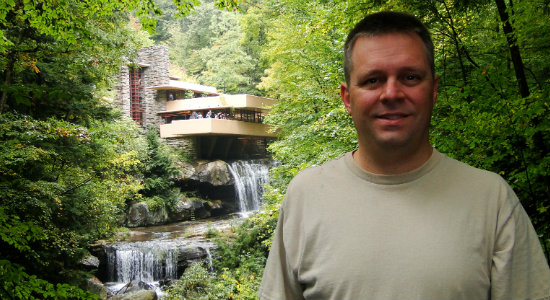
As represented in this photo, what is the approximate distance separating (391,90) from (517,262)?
547 millimetres

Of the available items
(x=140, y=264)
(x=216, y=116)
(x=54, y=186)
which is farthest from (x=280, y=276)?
(x=216, y=116)

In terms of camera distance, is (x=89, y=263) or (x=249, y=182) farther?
(x=249, y=182)

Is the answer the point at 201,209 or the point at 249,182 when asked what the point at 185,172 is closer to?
the point at 201,209

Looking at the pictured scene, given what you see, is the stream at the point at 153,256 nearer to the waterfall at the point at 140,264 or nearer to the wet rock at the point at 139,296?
the waterfall at the point at 140,264

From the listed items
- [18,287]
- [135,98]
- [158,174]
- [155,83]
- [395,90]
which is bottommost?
[18,287]

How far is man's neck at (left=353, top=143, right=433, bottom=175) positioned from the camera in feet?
4.06

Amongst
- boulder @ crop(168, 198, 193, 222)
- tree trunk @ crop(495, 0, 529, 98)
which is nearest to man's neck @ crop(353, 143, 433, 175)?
tree trunk @ crop(495, 0, 529, 98)

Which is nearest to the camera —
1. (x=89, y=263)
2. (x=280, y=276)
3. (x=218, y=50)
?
(x=280, y=276)

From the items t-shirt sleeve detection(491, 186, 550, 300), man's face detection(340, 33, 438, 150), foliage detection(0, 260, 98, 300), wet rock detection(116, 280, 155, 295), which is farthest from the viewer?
wet rock detection(116, 280, 155, 295)

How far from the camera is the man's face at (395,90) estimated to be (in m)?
1.20

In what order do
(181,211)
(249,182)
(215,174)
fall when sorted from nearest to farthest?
(181,211) → (215,174) → (249,182)

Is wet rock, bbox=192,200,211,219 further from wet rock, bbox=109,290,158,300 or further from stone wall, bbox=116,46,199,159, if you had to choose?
wet rock, bbox=109,290,158,300

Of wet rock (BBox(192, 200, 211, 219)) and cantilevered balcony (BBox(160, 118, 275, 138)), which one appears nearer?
wet rock (BBox(192, 200, 211, 219))

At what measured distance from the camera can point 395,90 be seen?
3.91 ft
